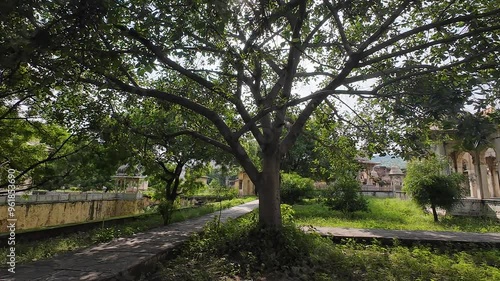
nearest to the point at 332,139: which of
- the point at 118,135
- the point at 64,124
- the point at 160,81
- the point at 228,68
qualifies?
the point at 228,68

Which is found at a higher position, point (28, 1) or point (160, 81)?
point (160, 81)

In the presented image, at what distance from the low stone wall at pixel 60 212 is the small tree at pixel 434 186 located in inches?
534

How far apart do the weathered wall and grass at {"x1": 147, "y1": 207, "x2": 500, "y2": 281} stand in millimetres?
7670

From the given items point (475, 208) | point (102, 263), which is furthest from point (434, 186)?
point (102, 263)

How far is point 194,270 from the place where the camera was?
16.6ft

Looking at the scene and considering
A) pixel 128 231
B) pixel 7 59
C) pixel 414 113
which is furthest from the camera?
pixel 128 231

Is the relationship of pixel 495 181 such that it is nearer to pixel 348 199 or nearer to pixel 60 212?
pixel 348 199

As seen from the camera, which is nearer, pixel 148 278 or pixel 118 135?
pixel 148 278

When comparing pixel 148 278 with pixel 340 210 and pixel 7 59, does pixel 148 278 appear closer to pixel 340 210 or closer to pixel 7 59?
pixel 7 59

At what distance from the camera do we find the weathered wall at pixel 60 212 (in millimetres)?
10781

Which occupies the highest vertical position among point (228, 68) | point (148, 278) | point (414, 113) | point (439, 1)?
point (439, 1)

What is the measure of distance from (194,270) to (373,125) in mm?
5468

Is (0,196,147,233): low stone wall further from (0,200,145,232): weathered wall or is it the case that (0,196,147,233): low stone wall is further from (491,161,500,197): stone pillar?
(491,161,500,197): stone pillar

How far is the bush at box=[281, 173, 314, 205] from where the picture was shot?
2010 cm
